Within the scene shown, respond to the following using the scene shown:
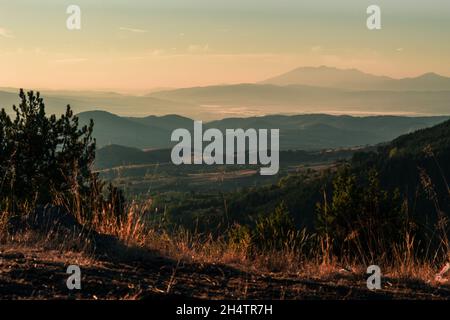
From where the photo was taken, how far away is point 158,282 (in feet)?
17.3

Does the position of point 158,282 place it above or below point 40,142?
below

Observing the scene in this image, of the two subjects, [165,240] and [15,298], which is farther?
[165,240]

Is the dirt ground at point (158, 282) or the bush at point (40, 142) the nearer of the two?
the dirt ground at point (158, 282)

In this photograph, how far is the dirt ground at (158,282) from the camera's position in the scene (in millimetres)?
4758

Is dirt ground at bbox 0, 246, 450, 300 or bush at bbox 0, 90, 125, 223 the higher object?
bush at bbox 0, 90, 125, 223

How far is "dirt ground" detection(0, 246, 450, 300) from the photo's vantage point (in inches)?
187

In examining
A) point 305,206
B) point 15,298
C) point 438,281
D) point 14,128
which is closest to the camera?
point 15,298

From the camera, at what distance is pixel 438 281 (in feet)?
20.2

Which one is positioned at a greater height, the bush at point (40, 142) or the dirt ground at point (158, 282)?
the bush at point (40, 142)

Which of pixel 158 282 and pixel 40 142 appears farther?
pixel 40 142

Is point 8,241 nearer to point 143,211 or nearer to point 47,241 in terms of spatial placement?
point 47,241

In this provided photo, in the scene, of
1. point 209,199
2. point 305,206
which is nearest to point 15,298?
point 305,206

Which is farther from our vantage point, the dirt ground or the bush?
the bush
